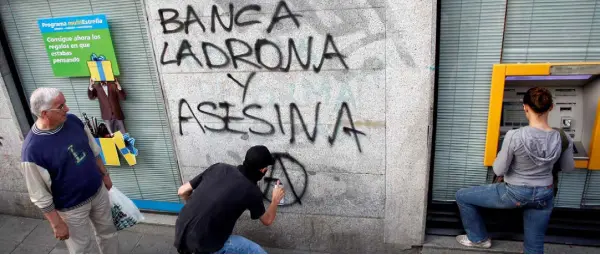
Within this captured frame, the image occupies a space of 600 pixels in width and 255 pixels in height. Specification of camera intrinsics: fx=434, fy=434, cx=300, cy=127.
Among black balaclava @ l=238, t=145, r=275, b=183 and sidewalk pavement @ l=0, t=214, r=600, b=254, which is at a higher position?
black balaclava @ l=238, t=145, r=275, b=183

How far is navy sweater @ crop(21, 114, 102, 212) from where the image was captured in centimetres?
329

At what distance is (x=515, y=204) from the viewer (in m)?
3.38

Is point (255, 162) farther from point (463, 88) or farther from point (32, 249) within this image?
point (32, 249)

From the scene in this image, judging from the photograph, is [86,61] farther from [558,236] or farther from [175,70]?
[558,236]

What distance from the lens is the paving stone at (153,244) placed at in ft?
14.6

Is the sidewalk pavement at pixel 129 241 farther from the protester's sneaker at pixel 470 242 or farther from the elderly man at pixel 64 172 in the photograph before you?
the elderly man at pixel 64 172

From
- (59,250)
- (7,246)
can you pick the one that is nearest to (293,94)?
(59,250)

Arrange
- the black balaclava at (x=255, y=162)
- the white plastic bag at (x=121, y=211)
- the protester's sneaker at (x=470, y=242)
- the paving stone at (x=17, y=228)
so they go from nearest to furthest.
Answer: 1. the black balaclava at (x=255, y=162)
2. the protester's sneaker at (x=470, y=242)
3. the white plastic bag at (x=121, y=211)
4. the paving stone at (x=17, y=228)

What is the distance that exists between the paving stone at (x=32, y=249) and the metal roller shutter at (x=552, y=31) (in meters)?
4.82

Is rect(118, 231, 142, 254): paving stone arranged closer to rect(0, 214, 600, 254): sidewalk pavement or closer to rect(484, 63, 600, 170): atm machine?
rect(0, 214, 600, 254): sidewalk pavement

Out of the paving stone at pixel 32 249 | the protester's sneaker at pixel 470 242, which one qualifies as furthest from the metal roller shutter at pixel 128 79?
the protester's sneaker at pixel 470 242

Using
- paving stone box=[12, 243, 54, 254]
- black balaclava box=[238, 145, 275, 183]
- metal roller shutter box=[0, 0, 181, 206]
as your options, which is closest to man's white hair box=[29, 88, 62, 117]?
metal roller shutter box=[0, 0, 181, 206]

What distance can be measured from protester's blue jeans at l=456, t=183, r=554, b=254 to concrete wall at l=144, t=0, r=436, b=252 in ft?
1.23

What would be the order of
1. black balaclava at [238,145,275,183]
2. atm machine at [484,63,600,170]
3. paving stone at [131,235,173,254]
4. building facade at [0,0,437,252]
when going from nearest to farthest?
black balaclava at [238,145,275,183], atm machine at [484,63,600,170], building facade at [0,0,437,252], paving stone at [131,235,173,254]
